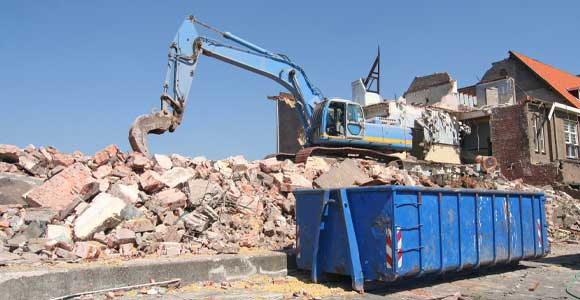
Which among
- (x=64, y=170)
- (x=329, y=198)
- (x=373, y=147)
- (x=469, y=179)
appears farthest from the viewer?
(x=373, y=147)

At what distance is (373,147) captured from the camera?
62.9ft

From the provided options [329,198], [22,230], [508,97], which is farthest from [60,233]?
[508,97]

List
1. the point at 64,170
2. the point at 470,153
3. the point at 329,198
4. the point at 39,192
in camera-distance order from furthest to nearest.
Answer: the point at 470,153 → the point at 64,170 → the point at 39,192 → the point at 329,198

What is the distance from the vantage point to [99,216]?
8.74 m

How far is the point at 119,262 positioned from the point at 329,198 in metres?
3.24

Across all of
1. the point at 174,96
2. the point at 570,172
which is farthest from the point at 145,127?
the point at 570,172

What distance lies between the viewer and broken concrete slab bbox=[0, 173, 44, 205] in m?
9.49

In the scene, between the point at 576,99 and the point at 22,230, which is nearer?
the point at 22,230

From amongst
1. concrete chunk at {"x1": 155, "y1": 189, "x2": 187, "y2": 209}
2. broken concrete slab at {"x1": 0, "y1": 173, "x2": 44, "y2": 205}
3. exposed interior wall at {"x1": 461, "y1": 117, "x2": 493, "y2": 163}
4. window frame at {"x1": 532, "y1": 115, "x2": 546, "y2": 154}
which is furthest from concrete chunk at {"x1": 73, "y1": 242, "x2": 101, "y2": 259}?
exposed interior wall at {"x1": 461, "y1": 117, "x2": 493, "y2": 163}

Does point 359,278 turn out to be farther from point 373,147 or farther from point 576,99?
point 576,99

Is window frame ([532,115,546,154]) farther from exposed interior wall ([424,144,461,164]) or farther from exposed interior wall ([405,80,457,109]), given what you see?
exposed interior wall ([405,80,457,109])

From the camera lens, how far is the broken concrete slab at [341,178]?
12.8 metres

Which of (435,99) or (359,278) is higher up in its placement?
(435,99)

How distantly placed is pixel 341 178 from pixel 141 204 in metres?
5.20
